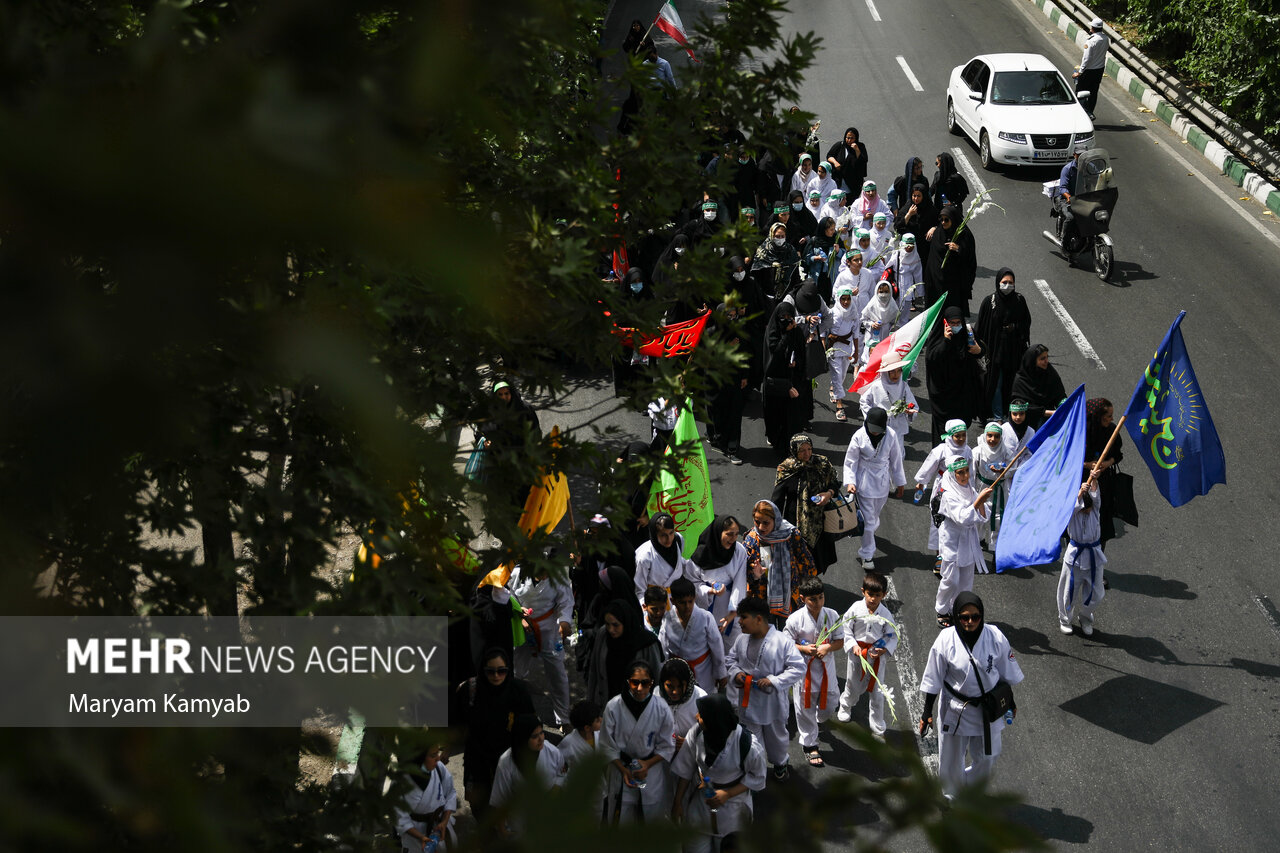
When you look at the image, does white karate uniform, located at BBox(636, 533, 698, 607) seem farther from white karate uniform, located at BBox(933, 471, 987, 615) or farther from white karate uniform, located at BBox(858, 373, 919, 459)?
white karate uniform, located at BBox(858, 373, 919, 459)

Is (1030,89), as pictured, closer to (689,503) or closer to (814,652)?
(689,503)

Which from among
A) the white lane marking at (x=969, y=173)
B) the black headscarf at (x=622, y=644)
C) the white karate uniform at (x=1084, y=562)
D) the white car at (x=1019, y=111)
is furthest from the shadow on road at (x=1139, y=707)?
the white car at (x=1019, y=111)

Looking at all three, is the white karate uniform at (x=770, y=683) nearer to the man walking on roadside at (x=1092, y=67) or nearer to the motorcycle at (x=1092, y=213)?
the motorcycle at (x=1092, y=213)

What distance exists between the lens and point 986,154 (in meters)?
20.9

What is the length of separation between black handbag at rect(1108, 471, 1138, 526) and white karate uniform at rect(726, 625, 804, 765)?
11.6 ft

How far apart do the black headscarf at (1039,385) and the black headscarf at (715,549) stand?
4048 millimetres

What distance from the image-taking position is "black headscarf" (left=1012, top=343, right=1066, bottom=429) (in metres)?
11.5

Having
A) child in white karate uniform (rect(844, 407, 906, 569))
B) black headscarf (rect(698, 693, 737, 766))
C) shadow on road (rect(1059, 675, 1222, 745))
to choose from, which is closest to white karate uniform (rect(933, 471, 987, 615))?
child in white karate uniform (rect(844, 407, 906, 569))

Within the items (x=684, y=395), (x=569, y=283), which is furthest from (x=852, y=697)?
(x=569, y=283)

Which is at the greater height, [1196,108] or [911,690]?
[1196,108]

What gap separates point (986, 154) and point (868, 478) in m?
11.9

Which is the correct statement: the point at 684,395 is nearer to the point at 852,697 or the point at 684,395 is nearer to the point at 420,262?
the point at 420,262

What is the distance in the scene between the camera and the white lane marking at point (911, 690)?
866 cm

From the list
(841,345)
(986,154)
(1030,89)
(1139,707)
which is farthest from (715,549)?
(1030,89)
